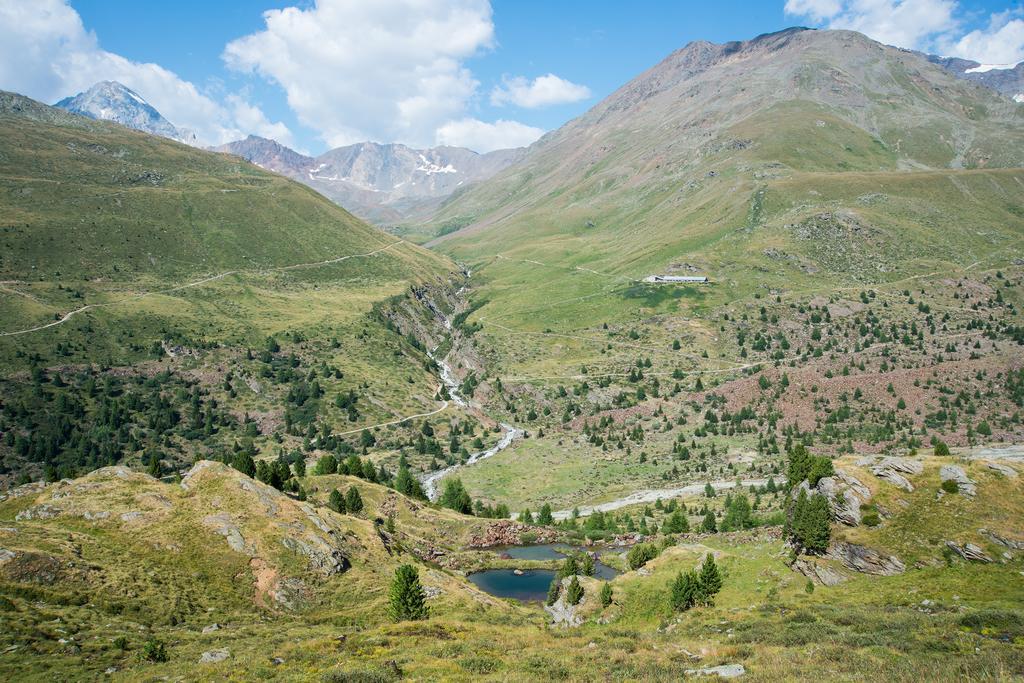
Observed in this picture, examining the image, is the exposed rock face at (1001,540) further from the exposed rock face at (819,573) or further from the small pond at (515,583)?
the small pond at (515,583)

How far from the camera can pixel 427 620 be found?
160ft

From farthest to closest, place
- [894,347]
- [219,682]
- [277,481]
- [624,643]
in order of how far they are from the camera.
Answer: [894,347]
[277,481]
[624,643]
[219,682]

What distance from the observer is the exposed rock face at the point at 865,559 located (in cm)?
4918

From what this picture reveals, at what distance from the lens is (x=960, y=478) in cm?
5294

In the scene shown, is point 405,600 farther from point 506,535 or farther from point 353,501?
point 506,535

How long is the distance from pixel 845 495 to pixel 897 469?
631 cm

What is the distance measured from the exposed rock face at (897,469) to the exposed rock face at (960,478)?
2.18 meters

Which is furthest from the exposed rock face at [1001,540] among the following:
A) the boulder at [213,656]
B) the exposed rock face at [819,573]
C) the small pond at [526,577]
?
the boulder at [213,656]

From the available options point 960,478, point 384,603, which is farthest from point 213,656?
point 960,478

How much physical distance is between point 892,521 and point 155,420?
15993 centimetres

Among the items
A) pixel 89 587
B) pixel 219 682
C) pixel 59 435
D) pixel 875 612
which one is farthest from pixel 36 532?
pixel 59 435

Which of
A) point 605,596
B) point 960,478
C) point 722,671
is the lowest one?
point 605,596

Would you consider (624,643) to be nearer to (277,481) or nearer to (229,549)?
(229,549)

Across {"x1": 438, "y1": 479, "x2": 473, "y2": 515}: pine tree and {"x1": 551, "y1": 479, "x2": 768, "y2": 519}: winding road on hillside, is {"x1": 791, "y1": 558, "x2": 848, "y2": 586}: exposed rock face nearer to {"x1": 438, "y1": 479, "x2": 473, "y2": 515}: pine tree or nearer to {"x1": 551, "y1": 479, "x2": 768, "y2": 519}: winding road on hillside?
{"x1": 551, "y1": 479, "x2": 768, "y2": 519}: winding road on hillside
